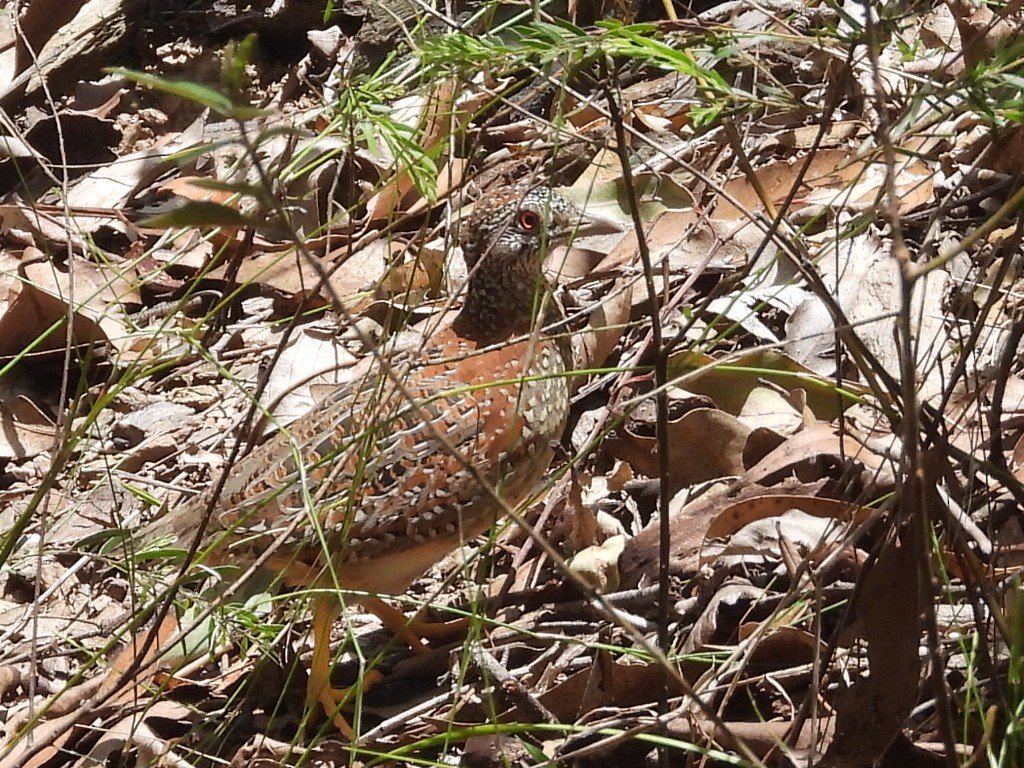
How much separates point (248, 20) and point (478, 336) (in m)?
3.26

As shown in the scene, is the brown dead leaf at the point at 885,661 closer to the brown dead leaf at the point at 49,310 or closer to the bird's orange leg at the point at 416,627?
the bird's orange leg at the point at 416,627

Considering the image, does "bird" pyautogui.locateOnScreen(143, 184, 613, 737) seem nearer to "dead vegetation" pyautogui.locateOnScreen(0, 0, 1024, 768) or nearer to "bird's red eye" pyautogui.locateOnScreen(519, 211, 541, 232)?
"bird's red eye" pyautogui.locateOnScreen(519, 211, 541, 232)

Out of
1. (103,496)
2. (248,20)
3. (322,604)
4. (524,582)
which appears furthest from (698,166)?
(248,20)

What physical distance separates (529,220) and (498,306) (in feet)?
1.14

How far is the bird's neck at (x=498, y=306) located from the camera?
182 inches

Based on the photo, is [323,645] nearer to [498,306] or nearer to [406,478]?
[406,478]

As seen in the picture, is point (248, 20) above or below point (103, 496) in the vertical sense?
above

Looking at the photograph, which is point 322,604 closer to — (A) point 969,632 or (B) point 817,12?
(A) point 969,632

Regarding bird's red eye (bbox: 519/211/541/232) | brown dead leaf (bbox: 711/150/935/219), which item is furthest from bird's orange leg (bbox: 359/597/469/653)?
brown dead leaf (bbox: 711/150/935/219)

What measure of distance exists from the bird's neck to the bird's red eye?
0.18 meters

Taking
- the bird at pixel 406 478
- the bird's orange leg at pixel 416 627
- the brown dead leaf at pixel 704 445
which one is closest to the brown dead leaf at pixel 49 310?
the bird at pixel 406 478

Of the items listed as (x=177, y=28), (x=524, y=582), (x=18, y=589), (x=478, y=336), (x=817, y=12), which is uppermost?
(x=817, y=12)

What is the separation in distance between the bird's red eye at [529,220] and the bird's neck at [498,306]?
0.59 feet

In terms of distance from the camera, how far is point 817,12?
131 inches
